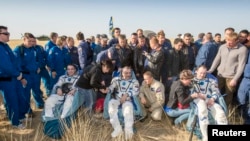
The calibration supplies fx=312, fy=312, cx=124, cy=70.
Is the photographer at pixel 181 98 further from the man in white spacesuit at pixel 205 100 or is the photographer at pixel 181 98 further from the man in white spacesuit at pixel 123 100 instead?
the man in white spacesuit at pixel 123 100

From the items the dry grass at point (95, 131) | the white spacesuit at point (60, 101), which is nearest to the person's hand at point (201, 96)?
the dry grass at point (95, 131)

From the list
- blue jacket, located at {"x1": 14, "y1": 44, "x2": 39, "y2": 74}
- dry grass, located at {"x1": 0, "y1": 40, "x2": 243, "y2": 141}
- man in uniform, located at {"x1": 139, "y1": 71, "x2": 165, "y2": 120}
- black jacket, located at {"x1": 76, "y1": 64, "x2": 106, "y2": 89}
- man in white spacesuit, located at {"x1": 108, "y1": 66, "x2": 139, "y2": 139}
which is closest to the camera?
dry grass, located at {"x1": 0, "y1": 40, "x2": 243, "y2": 141}

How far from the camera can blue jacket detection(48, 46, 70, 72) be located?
8320 mm

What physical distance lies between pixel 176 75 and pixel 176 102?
1270mm

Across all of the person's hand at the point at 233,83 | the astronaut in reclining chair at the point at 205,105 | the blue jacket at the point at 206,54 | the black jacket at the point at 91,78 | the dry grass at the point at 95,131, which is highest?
the blue jacket at the point at 206,54

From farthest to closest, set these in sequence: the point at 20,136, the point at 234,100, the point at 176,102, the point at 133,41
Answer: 1. the point at 133,41
2. the point at 234,100
3. the point at 176,102
4. the point at 20,136

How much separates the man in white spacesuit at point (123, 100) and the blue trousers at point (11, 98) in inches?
72.1

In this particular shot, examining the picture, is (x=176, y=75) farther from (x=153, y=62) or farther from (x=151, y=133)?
(x=151, y=133)


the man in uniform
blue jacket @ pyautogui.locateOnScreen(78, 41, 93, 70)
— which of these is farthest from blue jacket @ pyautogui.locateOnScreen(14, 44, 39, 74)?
the man in uniform

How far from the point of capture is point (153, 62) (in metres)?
7.20

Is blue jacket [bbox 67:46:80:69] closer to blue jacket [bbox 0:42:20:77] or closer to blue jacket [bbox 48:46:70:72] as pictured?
blue jacket [bbox 48:46:70:72]

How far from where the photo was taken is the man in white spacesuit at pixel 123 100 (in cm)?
587

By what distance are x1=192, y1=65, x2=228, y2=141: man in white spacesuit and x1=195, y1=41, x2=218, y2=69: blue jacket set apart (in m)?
1.49

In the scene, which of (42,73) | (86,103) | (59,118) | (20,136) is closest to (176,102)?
(86,103)
